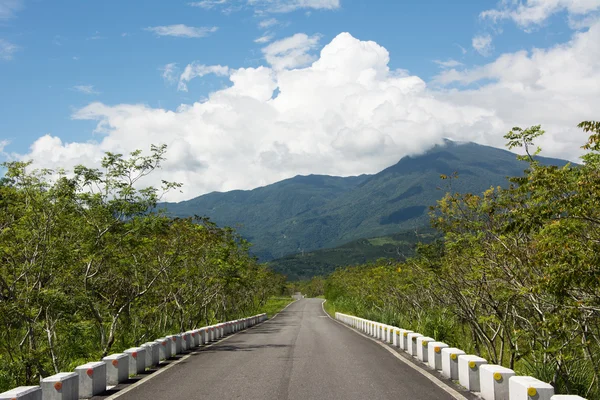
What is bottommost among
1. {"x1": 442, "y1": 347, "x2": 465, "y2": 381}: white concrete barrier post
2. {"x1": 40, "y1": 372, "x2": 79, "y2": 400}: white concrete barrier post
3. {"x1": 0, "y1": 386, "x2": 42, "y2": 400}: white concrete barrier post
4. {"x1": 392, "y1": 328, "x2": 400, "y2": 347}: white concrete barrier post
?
{"x1": 392, "y1": 328, "x2": 400, "y2": 347}: white concrete barrier post

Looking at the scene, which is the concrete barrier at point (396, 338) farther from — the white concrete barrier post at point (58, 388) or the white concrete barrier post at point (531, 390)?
the white concrete barrier post at point (58, 388)

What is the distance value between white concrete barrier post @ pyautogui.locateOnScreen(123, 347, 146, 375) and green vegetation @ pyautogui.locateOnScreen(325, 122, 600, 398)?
773 cm

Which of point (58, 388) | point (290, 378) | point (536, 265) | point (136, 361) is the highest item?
point (536, 265)

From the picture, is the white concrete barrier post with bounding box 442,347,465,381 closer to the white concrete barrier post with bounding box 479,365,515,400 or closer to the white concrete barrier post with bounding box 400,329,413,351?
the white concrete barrier post with bounding box 479,365,515,400

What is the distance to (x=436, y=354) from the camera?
39.0 feet

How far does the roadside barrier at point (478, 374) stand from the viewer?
21.7 ft

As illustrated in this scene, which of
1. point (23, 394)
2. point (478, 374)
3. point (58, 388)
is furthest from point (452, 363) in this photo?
point (23, 394)

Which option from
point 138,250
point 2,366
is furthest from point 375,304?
point 2,366

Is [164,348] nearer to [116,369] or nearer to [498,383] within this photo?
[116,369]

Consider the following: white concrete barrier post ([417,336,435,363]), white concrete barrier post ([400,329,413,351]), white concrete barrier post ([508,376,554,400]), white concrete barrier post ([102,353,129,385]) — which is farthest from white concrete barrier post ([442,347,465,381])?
white concrete barrier post ([102,353,129,385])

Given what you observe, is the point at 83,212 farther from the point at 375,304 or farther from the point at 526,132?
the point at 375,304

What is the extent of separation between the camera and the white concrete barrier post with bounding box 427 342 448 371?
1180cm

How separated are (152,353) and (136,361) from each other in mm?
1384

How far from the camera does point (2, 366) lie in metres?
14.8
